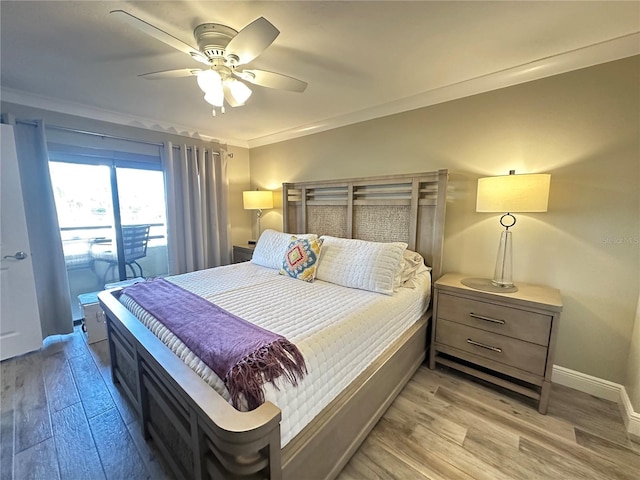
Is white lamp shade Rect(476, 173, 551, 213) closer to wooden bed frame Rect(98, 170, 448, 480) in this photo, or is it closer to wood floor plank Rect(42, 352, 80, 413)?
wooden bed frame Rect(98, 170, 448, 480)

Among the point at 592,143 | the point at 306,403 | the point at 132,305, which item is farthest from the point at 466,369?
the point at 132,305

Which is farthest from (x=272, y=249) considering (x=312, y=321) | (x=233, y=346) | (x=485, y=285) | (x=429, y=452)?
(x=429, y=452)

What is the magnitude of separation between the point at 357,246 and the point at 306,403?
4.65 feet

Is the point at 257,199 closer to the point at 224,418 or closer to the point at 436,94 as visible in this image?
the point at 436,94

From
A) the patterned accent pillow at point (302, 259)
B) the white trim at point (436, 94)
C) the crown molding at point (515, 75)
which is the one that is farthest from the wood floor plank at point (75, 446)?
the crown molding at point (515, 75)

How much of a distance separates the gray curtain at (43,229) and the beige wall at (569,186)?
141 inches

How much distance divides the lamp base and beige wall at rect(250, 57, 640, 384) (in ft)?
0.60

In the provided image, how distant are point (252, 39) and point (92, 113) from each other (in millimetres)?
2523

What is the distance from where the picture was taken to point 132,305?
5.89 feet

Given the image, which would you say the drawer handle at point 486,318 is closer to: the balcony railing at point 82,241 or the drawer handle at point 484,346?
the drawer handle at point 484,346

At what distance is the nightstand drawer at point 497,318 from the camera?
169 cm

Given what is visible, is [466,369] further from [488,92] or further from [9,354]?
[9,354]

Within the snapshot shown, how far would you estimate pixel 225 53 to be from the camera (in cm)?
146

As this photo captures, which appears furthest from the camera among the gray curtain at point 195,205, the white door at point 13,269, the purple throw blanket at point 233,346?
the gray curtain at point 195,205
